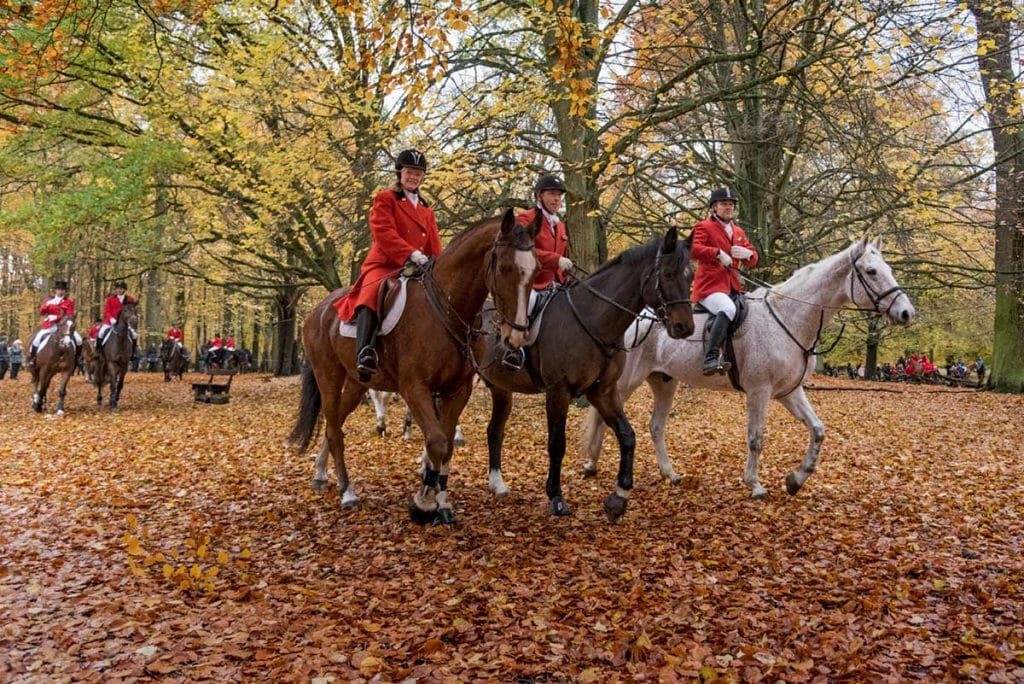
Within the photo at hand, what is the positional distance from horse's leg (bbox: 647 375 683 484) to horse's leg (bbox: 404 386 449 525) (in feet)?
9.90

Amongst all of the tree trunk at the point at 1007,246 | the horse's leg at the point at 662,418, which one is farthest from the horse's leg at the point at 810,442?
the tree trunk at the point at 1007,246

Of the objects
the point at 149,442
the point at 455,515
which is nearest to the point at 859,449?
the point at 455,515

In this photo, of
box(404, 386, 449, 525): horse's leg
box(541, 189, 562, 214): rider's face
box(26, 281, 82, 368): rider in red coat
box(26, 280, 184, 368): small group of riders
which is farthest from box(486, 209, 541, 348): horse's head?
box(26, 281, 82, 368): rider in red coat

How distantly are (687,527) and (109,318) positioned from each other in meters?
14.2

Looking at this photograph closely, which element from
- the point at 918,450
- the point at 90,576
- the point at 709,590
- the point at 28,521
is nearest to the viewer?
the point at 709,590

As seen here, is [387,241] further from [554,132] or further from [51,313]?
[51,313]

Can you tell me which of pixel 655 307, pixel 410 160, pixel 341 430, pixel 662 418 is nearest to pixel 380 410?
pixel 341 430

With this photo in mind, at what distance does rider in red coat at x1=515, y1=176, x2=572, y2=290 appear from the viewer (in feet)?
21.4

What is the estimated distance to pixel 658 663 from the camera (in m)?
3.59

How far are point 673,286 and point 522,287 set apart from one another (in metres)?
1.38

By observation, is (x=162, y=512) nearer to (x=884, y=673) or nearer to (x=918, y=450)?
(x=884, y=673)

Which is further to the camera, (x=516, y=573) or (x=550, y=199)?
(x=550, y=199)

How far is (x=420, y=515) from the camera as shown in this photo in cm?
593

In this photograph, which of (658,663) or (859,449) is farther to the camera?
(859,449)
